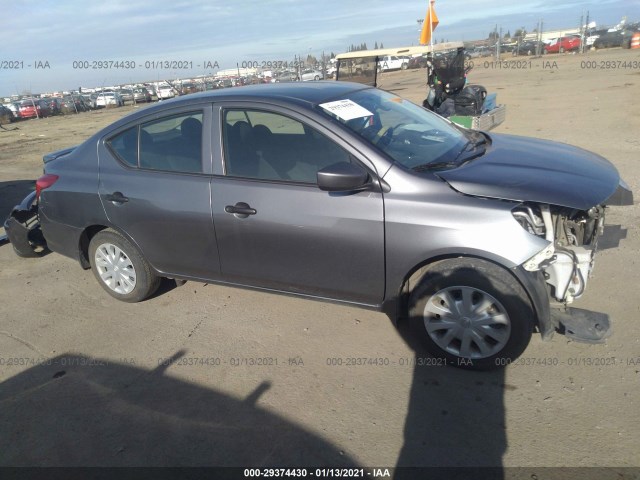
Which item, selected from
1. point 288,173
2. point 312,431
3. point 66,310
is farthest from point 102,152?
point 312,431

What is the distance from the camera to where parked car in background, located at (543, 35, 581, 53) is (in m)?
37.6

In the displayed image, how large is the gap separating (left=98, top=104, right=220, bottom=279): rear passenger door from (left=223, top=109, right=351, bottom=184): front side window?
0.64 ft

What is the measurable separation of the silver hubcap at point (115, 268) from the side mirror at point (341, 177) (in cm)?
210

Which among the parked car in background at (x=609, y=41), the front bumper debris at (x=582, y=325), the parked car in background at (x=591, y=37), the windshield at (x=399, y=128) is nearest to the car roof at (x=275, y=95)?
the windshield at (x=399, y=128)

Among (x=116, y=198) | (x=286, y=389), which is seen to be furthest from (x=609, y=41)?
(x=286, y=389)

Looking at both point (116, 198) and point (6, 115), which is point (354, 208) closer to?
point (116, 198)

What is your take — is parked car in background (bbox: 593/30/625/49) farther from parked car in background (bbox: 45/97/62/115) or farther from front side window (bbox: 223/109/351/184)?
front side window (bbox: 223/109/351/184)

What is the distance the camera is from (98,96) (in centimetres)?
3588

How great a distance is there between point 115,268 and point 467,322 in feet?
9.72

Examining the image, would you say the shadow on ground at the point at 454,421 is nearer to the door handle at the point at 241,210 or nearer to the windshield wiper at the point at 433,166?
the windshield wiper at the point at 433,166

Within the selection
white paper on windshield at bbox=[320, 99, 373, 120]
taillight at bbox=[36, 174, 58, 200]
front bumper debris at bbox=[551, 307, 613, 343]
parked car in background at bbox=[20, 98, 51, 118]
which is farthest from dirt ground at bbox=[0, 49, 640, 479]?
parked car in background at bbox=[20, 98, 51, 118]

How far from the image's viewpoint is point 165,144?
12.5 feet

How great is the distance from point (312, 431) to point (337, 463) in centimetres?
26

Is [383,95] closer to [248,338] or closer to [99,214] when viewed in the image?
[248,338]
